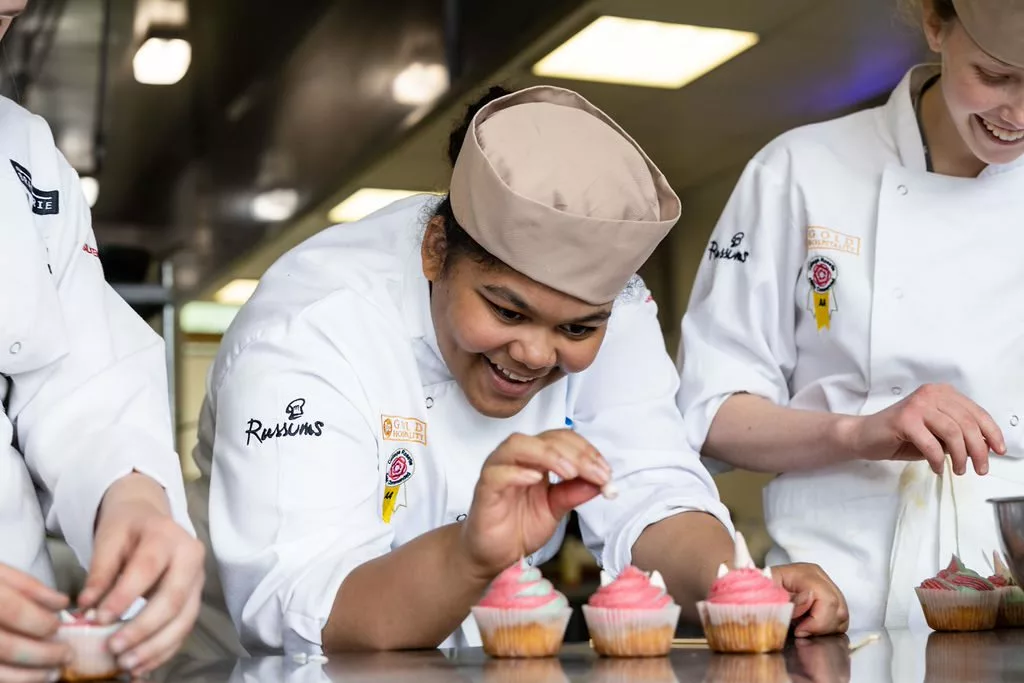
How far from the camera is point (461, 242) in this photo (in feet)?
5.87

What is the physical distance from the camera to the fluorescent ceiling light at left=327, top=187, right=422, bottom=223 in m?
6.51

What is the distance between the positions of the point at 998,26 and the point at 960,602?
2.67 feet

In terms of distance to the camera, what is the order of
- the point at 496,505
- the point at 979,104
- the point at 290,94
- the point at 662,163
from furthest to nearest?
the point at 662,163 → the point at 290,94 → the point at 979,104 → the point at 496,505

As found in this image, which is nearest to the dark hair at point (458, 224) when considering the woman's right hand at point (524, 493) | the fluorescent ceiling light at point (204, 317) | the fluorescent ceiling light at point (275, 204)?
the woman's right hand at point (524, 493)

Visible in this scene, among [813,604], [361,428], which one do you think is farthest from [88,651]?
[813,604]

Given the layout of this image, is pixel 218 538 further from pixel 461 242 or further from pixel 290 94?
pixel 290 94

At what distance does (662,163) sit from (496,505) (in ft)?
16.8

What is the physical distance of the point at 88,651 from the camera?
1215mm

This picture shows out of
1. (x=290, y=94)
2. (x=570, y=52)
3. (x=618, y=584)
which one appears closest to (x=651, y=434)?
(x=618, y=584)

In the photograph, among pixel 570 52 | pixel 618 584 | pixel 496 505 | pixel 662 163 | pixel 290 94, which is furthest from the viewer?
pixel 662 163

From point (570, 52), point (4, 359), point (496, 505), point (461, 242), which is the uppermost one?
point (570, 52)

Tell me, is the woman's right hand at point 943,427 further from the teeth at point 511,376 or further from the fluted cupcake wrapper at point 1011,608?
the teeth at point 511,376

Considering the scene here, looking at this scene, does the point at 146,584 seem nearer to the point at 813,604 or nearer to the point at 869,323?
the point at 813,604

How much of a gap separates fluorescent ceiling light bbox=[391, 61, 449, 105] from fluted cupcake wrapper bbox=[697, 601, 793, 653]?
3.94 m
